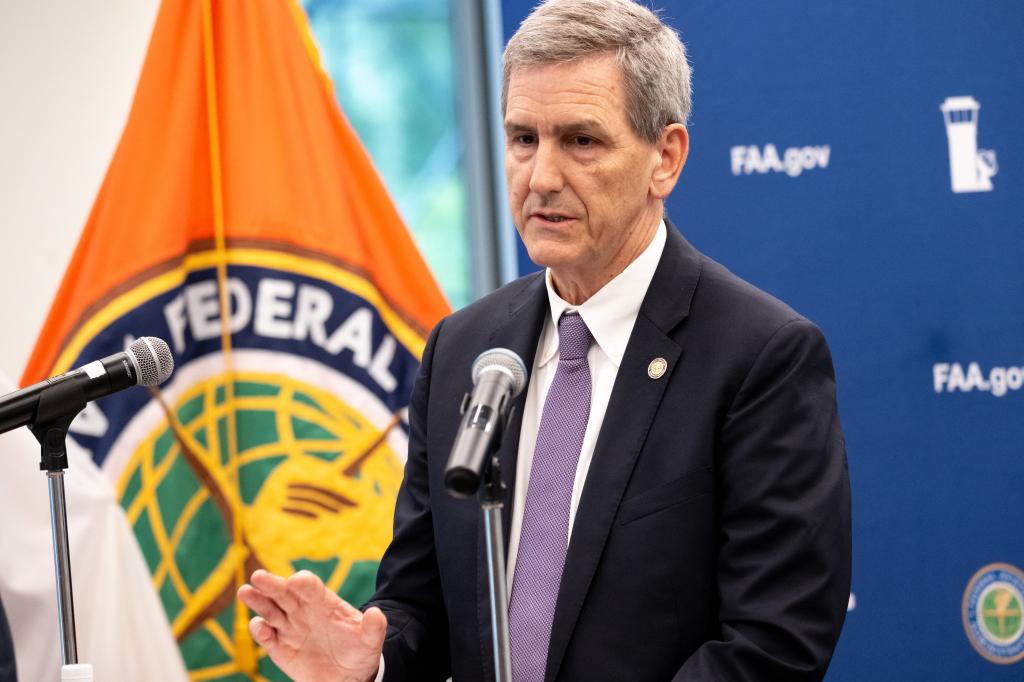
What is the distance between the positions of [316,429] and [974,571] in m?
1.76

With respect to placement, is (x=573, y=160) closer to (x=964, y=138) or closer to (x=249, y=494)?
(x=249, y=494)

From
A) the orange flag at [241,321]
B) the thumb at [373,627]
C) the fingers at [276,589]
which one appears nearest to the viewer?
the fingers at [276,589]

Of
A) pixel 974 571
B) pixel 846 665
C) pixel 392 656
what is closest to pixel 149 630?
pixel 392 656

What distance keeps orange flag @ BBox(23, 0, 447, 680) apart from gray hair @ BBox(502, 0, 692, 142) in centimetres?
120

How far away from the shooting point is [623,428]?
70.6 inches

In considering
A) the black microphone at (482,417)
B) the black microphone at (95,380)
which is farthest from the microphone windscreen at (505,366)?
the black microphone at (95,380)

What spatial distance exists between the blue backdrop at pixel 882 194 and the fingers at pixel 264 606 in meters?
1.88

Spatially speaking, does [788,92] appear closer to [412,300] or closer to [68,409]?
[412,300]

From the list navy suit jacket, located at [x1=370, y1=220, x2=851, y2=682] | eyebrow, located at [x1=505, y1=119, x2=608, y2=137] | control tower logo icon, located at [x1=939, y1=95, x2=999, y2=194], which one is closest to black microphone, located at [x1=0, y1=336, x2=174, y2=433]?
navy suit jacket, located at [x1=370, y1=220, x2=851, y2=682]

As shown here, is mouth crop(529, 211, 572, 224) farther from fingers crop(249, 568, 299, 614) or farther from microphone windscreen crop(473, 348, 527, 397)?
fingers crop(249, 568, 299, 614)

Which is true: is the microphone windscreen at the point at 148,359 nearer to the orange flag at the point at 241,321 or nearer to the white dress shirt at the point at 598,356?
the white dress shirt at the point at 598,356

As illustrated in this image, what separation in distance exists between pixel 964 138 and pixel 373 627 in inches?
91.5

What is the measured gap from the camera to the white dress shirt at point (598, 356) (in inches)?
73.1

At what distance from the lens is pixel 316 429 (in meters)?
3.00
